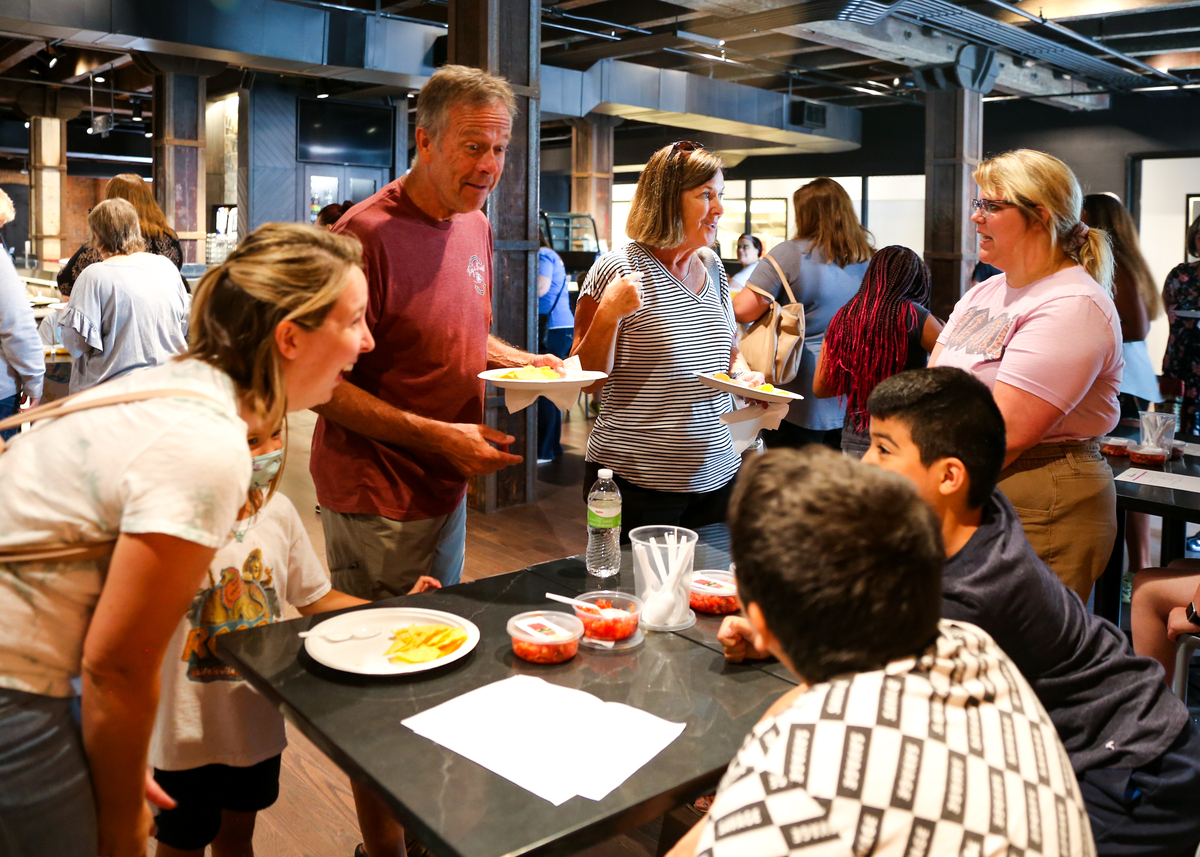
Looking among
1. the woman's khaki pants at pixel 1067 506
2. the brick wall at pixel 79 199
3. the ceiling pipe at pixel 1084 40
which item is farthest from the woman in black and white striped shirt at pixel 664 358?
the brick wall at pixel 79 199

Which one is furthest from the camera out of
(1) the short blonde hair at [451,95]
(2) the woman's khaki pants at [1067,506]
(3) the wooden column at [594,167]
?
(3) the wooden column at [594,167]

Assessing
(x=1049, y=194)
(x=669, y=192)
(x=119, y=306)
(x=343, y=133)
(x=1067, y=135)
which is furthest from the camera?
(x=343, y=133)

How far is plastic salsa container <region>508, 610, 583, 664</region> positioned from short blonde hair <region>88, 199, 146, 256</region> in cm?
374

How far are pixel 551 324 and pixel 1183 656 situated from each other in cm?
482

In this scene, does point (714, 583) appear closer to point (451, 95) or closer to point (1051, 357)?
point (1051, 357)

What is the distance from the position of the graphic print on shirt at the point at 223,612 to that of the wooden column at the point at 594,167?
38.4 ft

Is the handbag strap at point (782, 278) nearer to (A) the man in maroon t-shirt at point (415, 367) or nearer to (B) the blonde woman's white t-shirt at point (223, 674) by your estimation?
(A) the man in maroon t-shirt at point (415, 367)

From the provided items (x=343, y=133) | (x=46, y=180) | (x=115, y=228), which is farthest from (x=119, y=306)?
(x=46, y=180)

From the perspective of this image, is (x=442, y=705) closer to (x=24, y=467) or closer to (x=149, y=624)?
(x=149, y=624)

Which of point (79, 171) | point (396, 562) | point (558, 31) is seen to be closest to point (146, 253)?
point (396, 562)

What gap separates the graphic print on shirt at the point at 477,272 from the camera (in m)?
2.35

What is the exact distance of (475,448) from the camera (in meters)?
2.07

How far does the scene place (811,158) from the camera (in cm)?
1592

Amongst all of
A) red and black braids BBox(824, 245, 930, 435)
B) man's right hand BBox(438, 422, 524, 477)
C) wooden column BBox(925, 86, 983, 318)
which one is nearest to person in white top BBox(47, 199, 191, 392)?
man's right hand BBox(438, 422, 524, 477)
